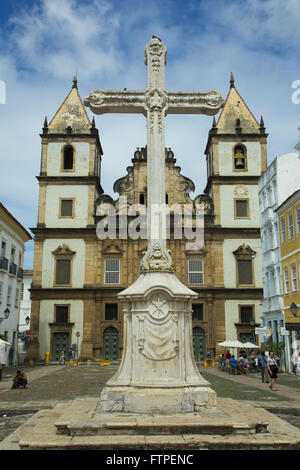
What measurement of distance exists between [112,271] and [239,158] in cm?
1404

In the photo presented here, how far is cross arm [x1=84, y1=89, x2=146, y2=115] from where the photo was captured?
9.94 m

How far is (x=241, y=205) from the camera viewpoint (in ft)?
118

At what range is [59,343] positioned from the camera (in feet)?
110

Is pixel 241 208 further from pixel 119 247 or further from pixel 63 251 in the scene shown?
pixel 63 251

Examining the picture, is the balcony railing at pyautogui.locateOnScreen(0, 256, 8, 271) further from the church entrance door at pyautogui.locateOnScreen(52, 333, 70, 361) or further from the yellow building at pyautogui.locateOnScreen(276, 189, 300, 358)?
the yellow building at pyautogui.locateOnScreen(276, 189, 300, 358)

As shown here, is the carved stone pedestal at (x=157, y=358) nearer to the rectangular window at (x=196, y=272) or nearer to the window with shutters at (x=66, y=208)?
the rectangular window at (x=196, y=272)

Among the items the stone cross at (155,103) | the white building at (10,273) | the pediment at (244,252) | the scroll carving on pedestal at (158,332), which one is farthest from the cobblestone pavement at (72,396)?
the pediment at (244,252)

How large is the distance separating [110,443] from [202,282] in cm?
2890

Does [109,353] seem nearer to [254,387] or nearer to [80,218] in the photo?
[80,218]

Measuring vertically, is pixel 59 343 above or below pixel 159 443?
above

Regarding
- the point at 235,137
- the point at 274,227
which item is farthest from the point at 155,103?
the point at 235,137

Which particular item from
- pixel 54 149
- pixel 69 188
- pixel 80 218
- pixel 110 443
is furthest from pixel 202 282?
pixel 110 443

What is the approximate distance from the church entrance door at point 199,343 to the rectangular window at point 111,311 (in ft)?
20.3

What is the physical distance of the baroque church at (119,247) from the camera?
3378 cm
